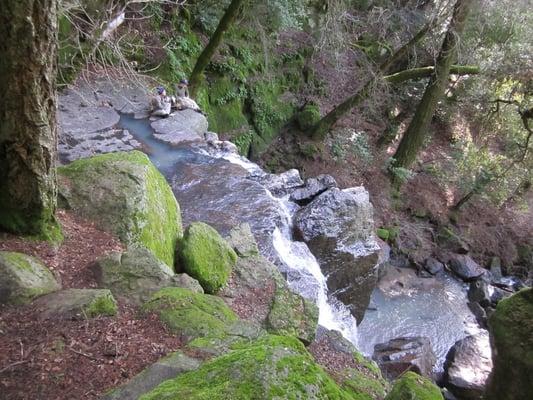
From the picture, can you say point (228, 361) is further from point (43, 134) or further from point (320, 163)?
point (320, 163)

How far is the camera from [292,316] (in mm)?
5605

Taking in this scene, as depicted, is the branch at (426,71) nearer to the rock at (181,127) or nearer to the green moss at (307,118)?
the green moss at (307,118)

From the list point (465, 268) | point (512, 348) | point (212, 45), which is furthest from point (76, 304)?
point (465, 268)

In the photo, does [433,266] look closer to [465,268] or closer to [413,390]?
[465,268]

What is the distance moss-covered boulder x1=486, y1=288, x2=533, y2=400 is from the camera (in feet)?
7.24

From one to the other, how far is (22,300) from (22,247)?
2.67ft

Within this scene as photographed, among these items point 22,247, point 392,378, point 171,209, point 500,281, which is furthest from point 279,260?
point 500,281

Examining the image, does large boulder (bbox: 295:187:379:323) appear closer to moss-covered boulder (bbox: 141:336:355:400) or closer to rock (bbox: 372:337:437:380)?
rock (bbox: 372:337:437:380)

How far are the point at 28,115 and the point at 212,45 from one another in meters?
7.87

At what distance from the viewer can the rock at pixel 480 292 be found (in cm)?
1160

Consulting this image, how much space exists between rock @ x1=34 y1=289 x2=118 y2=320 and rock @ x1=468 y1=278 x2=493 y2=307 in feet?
34.7

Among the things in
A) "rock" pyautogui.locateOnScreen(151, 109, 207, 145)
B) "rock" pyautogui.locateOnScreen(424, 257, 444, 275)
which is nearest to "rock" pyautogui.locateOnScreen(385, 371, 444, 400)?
"rock" pyautogui.locateOnScreen(151, 109, 207, 145)

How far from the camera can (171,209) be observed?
6.01m

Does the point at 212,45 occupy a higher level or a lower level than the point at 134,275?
higher
